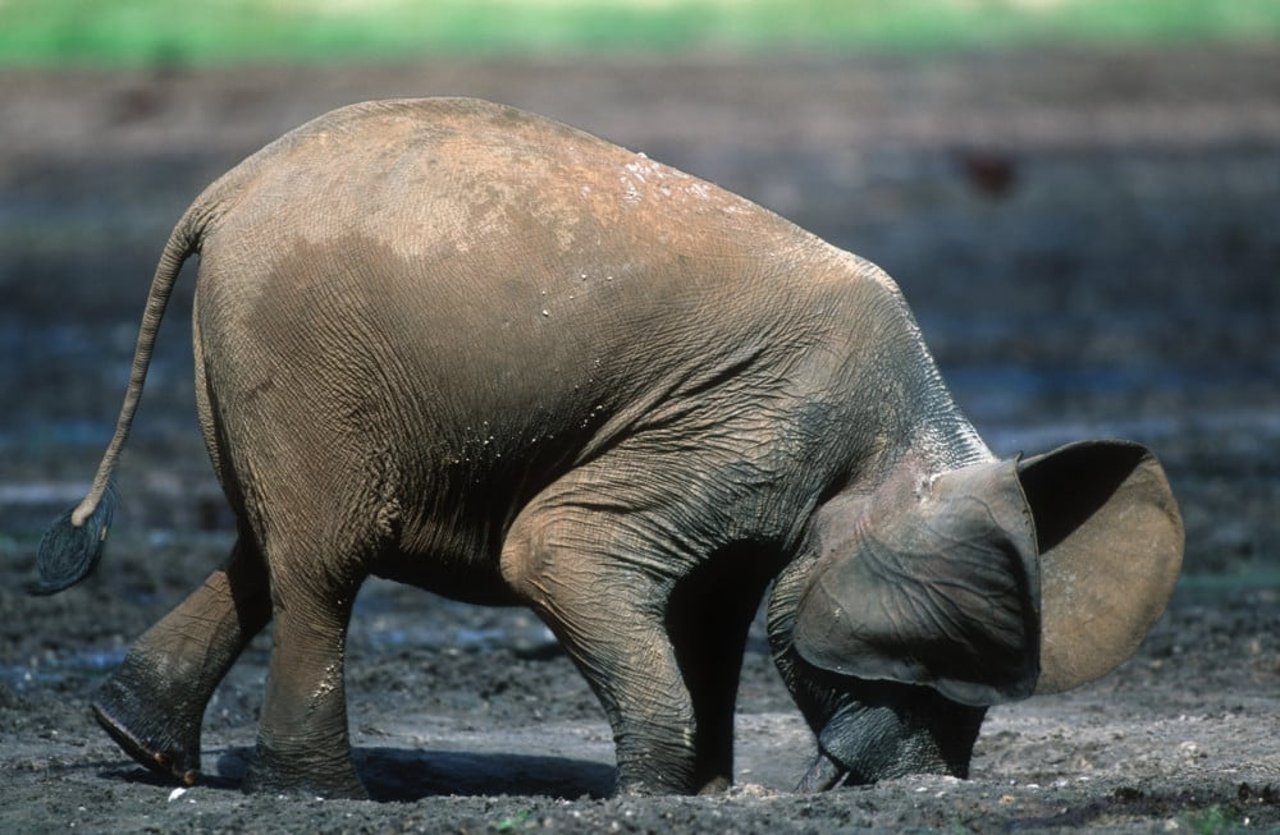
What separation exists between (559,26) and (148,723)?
73.1 feet

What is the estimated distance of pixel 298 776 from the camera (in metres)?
6.57

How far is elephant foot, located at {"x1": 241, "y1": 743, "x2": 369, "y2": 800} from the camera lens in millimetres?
6559

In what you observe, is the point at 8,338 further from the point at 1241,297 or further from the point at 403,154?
the point at 403,154

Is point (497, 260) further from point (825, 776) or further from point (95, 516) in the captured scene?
point (825, 776)

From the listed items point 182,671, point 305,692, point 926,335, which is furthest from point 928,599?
point 926,335

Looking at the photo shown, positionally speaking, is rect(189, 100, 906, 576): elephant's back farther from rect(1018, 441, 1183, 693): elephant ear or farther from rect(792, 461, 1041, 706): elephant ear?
rect(1018, 441, 1183, 693): elephant ear

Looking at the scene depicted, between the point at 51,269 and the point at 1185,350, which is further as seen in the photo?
the point at 51,269

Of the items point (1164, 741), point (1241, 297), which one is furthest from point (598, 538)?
point (1241, 297)

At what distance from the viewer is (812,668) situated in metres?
6.45

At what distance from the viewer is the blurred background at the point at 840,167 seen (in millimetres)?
13227

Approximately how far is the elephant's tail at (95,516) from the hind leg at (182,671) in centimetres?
38

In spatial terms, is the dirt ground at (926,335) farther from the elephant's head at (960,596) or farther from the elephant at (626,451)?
the elephant at (626,451)

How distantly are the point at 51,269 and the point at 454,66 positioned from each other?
7.69 meters

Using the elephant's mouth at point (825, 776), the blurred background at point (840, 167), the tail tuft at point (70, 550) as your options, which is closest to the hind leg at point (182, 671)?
the tail tuft at point (70, 550)
